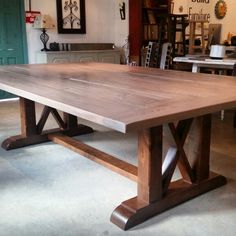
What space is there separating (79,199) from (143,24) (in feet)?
16.8

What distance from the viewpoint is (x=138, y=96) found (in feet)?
6.15

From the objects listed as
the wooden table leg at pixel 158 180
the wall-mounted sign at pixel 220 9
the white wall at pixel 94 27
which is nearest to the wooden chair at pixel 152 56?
the white wall at pixel 94 27

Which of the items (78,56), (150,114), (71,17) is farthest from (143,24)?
(150,114)

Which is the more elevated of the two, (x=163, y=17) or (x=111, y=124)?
(x=163, y=17)

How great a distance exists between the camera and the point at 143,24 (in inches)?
262

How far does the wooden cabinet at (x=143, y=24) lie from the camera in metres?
6.52

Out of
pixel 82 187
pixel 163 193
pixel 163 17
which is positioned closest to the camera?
pixel 163 193

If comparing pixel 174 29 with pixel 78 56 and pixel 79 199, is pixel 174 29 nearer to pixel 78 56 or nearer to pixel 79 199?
pixel 78 56

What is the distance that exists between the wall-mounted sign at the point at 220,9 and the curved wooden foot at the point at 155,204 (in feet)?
24.1

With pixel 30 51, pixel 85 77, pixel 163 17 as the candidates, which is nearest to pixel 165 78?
pixel 85 77

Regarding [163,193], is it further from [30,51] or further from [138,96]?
[30,51]

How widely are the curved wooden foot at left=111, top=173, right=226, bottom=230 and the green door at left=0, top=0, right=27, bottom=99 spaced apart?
4255mm

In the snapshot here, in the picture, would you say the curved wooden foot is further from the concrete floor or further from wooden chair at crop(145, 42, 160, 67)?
wooden chair at crop(145, 42, 160, 67)

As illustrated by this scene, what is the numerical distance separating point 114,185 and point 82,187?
0.22 m
